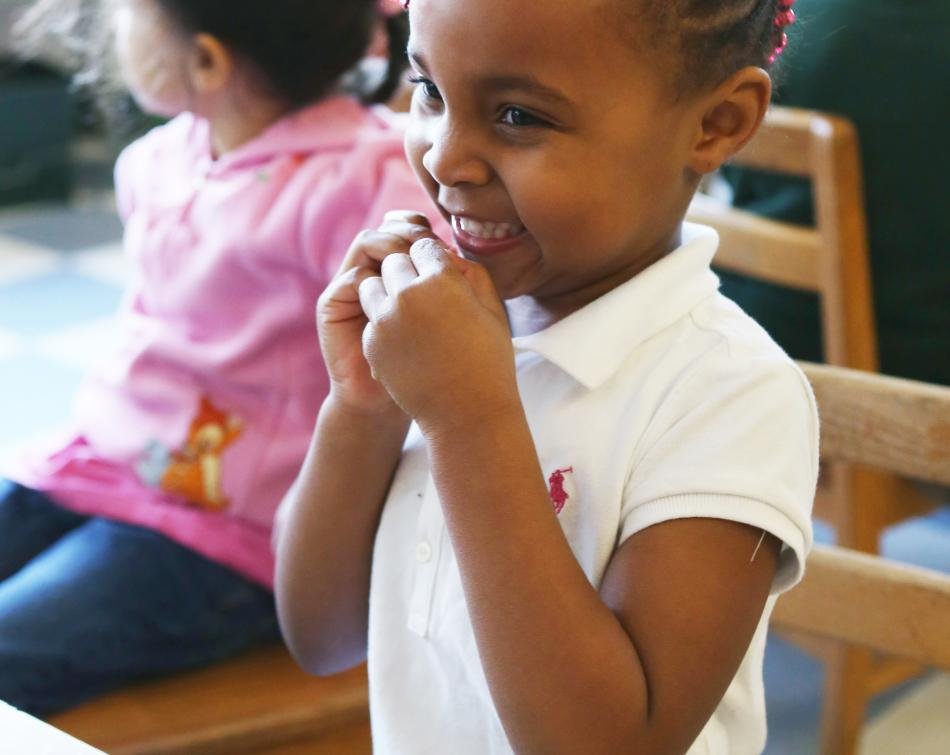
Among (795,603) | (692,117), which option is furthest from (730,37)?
(795,603)

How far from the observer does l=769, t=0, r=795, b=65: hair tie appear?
0.78 metres

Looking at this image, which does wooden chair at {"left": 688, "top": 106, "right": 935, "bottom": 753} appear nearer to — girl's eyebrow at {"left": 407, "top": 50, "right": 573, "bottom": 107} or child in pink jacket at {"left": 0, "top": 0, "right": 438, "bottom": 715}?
child in pink jacket at {"left": 0, "top": 0, "right": 438, "bottom": 715}

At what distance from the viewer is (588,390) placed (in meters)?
0.78

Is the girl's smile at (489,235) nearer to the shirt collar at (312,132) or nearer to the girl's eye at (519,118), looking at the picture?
the girl's eye at (519,118)

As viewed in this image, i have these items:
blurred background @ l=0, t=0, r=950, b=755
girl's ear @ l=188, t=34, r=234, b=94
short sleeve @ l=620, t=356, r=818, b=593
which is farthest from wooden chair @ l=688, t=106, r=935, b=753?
short sleeve @ l=620, t=356, r=818, b=593

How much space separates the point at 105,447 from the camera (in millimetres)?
1271

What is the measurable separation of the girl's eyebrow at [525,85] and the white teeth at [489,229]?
8 cm

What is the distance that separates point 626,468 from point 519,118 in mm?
198

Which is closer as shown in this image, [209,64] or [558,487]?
[558,487]

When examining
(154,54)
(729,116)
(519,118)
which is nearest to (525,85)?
(519,118)

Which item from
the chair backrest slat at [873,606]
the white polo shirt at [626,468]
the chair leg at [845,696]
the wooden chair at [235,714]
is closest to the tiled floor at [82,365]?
the chair leg at [845,696]

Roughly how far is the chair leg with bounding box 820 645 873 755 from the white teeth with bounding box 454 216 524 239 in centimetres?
106

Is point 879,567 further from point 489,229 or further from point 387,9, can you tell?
point 387,9

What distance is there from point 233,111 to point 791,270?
2.17 feet
